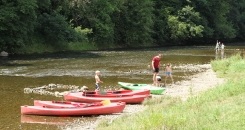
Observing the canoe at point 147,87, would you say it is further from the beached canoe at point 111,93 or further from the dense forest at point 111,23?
the dense forest at point 111,23

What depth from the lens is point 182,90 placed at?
18.9 m

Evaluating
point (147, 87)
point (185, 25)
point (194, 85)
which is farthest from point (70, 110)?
point (185, 25)

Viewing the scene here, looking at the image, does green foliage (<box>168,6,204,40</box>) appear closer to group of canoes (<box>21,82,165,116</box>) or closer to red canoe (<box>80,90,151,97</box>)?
red canoe (<box>80,90,151,97</box>)

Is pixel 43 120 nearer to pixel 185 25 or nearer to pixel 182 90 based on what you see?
pixel 182 90

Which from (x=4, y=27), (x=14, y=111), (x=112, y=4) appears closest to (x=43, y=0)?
(x=4, y=27)

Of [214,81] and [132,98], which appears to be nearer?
[132,98]

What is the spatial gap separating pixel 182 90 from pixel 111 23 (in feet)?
130

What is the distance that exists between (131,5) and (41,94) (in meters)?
45.1

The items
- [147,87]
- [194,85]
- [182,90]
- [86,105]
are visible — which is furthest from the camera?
[194,85]

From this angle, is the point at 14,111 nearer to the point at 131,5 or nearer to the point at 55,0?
the point at 55,0

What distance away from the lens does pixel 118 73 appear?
1040 inches

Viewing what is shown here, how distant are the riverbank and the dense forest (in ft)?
71.4

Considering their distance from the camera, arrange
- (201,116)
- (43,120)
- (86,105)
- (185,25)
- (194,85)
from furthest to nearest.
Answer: (185,25), (194,85), (86,105), (43,120), (201,116)

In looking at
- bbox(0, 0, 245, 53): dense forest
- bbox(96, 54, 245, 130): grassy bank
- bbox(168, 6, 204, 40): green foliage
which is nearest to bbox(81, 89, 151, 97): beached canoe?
bbox(96, 54, 245, 130): grassy bank
